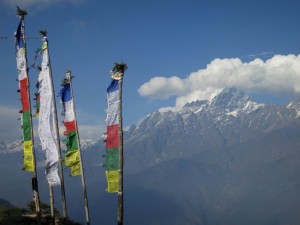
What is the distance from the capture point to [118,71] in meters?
27.0

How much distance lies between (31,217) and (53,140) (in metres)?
16.7

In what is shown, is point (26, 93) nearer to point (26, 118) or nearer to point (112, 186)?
point (26, 118)

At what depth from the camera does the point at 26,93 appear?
107 ft

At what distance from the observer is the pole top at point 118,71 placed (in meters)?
26.7

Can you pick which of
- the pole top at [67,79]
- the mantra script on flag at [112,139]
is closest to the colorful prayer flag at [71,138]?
the pole top at [67,79]

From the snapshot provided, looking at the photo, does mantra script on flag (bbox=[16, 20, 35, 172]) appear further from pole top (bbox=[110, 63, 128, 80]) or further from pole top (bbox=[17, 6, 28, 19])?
pole top (bbox=[110, 63, 128, 80])

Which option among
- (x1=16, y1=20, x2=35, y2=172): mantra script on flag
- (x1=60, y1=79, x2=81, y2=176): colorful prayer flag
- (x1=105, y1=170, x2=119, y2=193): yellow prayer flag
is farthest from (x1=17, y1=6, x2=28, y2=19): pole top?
(x1=105, y1=170, x2=119, y2=193): yellow prayer flag

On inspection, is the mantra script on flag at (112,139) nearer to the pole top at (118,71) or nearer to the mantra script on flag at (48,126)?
the pole top at (118,71)

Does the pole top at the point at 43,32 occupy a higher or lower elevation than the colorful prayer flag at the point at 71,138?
higher

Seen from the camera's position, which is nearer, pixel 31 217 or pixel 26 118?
pixel 26 118

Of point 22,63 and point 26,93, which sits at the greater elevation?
point 22,63

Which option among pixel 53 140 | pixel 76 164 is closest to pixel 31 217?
pixel 76 164

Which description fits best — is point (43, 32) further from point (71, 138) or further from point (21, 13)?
point (71, 138)

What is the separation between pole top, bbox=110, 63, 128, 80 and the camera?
26.7 metres
